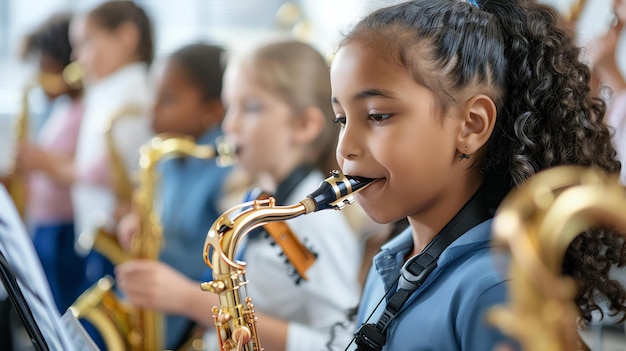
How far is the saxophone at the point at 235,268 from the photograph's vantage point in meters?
1.20

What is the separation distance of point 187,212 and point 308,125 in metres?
0.78

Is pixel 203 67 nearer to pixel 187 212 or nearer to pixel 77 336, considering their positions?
pixel 187 212

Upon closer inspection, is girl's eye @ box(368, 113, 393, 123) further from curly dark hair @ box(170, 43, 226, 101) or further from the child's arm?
the child's arm

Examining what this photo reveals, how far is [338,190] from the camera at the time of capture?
1156mm

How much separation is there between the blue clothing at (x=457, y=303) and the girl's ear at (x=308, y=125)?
0.93 meters

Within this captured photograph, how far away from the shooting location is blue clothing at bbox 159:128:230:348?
2.53 meters

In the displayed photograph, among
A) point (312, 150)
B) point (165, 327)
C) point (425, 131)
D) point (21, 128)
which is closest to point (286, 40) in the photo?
point (312, 150)

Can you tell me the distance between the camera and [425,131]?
1.10m

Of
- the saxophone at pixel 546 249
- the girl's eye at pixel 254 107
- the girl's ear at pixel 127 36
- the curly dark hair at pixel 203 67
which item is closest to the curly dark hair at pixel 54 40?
the girl's ear at pixel 127 36

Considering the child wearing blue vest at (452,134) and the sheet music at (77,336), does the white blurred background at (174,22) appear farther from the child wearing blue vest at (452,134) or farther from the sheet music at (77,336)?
the sheet music at (77,336)

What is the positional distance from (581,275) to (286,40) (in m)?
1.18

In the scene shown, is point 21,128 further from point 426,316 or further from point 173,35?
point 426,316

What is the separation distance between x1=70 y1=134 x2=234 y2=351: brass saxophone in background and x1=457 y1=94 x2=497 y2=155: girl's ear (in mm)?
1219

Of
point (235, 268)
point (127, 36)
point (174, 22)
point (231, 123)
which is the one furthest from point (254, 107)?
point (174, 22)
